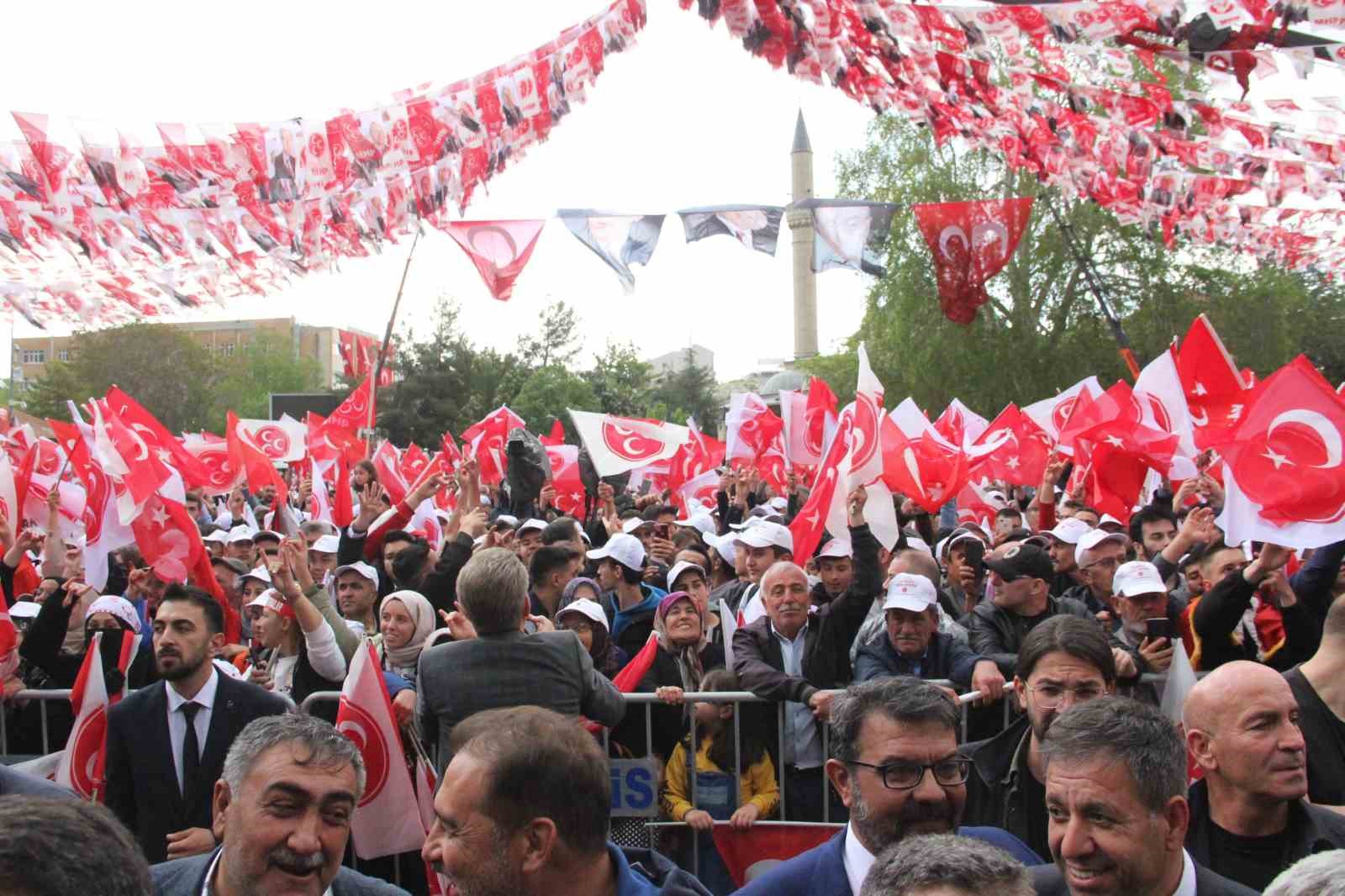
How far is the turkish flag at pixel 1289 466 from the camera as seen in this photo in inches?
235

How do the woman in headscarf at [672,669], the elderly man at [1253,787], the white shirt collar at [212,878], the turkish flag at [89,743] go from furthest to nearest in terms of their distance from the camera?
the woman in headscarf at [672,669] < the turkish flag at [89,743] < the elderly man at [1253,787] < the white shirt collar at [212,878]

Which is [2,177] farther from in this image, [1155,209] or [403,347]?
[403,347]

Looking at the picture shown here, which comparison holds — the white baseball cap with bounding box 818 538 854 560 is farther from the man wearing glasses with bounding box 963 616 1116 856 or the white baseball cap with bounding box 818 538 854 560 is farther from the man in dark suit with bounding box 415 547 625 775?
the man wearing glasses with bounding box 963 616 1116 856

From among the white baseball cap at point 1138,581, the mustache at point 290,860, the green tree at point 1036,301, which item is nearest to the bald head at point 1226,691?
the white baseball cap at point 1138,581

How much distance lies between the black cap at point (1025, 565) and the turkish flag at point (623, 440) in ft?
27.4

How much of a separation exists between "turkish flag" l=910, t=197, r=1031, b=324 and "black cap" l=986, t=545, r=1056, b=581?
9.07 meters

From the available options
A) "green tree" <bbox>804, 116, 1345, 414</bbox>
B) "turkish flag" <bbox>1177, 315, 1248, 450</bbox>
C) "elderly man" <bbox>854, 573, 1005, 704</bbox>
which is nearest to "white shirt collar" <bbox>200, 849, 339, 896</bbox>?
"elderly man" <bbox>854, 573, 1005, 704</bbox>

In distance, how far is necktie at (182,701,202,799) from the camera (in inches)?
181

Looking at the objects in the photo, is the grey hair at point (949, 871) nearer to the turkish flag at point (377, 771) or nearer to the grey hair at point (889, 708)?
the grey hair at point (889, 708)

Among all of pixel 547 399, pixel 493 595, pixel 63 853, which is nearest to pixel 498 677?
pixel 493 595

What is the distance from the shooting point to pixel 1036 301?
3425 centimetres

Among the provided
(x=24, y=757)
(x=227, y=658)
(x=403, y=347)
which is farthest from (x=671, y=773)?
(x=403, y=347)

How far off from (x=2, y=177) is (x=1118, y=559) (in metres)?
9.43

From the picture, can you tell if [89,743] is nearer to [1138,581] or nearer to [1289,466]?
[1138,581]
